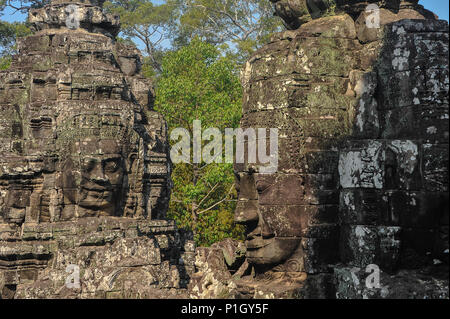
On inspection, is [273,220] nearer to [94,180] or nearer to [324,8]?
[324,8]

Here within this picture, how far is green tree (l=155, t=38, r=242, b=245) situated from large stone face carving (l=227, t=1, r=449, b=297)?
12538mm

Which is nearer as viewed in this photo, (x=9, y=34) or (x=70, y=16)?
(x=70, y=16)

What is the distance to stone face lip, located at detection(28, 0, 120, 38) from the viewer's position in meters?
14.5

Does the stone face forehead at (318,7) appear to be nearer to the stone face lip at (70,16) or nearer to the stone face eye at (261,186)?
the stone face eye at (261,186)

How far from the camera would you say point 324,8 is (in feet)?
22.9

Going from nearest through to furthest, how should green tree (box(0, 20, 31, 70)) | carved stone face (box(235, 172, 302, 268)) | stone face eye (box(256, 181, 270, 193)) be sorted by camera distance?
1. carved stone face (box(235, 172, 302, 268))
2. stone face eye (box(256, 181, 270, 193))
3. green tree (box(0, 20, 31, 70))

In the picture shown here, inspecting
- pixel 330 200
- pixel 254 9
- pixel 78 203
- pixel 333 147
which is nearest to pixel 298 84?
pixel 333 147

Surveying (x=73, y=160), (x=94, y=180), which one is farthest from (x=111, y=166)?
(x=73, y=160)

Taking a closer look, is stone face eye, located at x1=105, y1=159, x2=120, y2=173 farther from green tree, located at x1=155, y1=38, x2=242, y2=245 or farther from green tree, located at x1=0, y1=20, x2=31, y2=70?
green tree, located at x1=0, y1=20, x2=31, y2=70

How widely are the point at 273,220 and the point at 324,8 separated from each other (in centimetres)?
229

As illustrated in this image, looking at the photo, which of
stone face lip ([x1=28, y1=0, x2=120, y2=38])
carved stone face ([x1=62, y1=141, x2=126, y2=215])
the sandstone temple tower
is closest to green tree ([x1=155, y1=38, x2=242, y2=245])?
the sandstone temple tower

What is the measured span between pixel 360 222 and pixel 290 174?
96cm

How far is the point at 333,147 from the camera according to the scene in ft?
21.3

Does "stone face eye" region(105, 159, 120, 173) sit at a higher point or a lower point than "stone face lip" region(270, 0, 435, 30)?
lower
